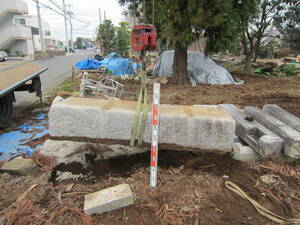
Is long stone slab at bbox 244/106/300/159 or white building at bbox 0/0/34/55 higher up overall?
white building at bbox 0/0/34/55

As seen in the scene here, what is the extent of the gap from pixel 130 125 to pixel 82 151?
0.95m

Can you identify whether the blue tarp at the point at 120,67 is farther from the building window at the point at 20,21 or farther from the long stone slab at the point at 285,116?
the building window at the point at 20,21

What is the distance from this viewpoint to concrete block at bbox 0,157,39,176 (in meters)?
2.43

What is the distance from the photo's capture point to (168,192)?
2068 millimetres

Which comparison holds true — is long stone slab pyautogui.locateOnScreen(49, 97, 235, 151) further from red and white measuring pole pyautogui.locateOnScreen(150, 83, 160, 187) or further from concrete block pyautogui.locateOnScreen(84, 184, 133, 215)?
concrete block pyautogui.locateOnScreen(84, 184, 133, 215)

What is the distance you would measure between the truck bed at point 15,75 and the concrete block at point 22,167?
70.4 inches

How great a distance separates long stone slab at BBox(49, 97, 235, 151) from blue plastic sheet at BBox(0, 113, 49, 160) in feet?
3.91

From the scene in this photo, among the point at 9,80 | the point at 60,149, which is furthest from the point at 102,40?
the point at 60,149

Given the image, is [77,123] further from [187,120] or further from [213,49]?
[213,49]

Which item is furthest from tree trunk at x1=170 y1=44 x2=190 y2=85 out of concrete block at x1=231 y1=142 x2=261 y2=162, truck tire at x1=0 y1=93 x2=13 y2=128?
concrete block at x1=231 y1=142 x2=261 y2=162

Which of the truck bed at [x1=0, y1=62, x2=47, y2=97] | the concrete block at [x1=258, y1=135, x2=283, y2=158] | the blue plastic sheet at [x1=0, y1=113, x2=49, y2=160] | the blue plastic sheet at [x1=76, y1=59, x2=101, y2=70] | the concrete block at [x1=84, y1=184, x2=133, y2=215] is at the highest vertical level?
the truck bed at [x1=0, y1=62, x2=47, y2=97]

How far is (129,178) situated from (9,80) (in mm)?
3463

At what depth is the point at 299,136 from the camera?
2.48 metres

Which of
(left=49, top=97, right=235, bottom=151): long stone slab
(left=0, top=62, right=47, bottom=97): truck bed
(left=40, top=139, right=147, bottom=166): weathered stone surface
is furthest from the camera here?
(left=0, top=62, right=47, bottom=97): truck bed
